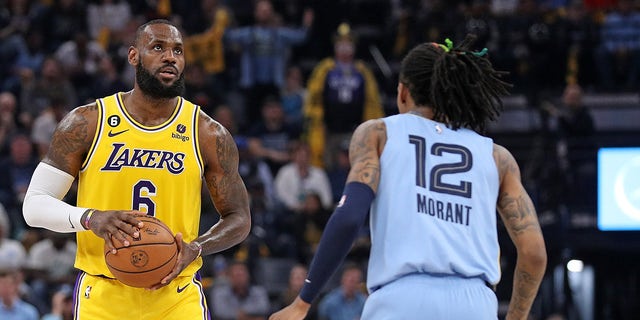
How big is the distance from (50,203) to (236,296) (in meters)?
6.34

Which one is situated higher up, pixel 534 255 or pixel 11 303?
pixel 534 255

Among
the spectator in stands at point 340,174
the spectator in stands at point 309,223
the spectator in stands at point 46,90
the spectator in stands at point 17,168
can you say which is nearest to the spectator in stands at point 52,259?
the spectator in stands at point 17,168

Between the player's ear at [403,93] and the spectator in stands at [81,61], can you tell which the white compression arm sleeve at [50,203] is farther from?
the spectator in stands at [81,61]

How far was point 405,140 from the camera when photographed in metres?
5.11

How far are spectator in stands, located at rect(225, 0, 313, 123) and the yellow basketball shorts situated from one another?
1005 centimetres

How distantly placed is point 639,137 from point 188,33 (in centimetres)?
663

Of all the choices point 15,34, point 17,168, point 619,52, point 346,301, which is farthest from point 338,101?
point 15,34

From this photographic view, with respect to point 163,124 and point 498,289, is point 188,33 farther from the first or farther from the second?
point 163,124

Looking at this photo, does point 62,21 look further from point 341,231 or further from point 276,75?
point 341,231

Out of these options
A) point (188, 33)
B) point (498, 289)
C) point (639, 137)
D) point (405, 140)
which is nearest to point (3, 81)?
point (188, 33)

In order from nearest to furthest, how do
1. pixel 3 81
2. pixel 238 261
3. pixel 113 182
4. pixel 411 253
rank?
pixel 411 253 < pixel 113 182 < pixel 238 261 < pixel 3 81

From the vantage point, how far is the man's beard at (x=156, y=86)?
603 centimetres

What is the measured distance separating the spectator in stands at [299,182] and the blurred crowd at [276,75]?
2 cm

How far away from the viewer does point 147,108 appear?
612 centimetres
